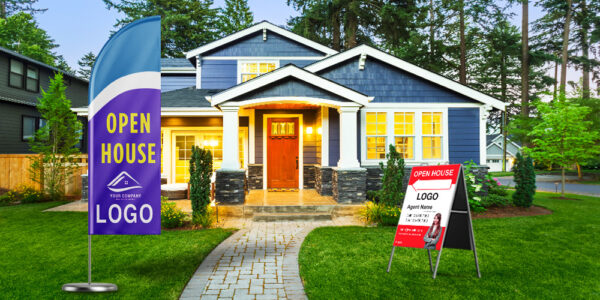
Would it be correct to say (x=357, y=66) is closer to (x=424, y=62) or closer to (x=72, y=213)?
(x=72, y=213)

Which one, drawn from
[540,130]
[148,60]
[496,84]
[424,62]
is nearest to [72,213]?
[148,60]

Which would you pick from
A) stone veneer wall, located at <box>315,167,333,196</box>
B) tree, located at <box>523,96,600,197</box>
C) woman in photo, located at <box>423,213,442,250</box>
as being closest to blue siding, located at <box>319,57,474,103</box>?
stone veneer wall, located at <box>315,167,333,196</box>

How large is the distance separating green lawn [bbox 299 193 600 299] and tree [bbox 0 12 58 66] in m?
29.3

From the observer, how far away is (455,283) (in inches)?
151

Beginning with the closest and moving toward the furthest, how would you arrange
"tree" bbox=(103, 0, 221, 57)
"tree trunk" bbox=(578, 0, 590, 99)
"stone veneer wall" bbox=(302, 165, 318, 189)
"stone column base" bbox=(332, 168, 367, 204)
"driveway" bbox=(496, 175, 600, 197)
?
1. "stone column base" bbox=(332, 168, 367, 204)
2. "stone veneer wall" bbox=(302, 165, 318, 189)
3. "driveway" bbox=(496, 175, 600, 197)
4. "tree trunk" bbox=(578, 0, 590, 99)
5. "tree" bbox=(103, 0, 221, 57)

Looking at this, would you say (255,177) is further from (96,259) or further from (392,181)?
(96,259)

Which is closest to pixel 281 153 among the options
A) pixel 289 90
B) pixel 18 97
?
pixel 289 90

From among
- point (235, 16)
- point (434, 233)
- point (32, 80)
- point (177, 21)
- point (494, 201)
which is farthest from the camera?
point (235, 16)

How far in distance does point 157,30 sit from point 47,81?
19231mm

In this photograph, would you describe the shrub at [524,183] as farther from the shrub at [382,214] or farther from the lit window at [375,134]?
the shrub at [382,214]

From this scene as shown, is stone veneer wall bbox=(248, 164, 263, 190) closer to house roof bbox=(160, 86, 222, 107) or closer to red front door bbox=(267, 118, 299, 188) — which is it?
red front door bbox=(267, 118, 299, 188)

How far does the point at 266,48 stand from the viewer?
1249 centimetres

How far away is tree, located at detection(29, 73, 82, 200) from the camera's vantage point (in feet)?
34.3

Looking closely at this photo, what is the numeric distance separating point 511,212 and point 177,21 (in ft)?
86.0
